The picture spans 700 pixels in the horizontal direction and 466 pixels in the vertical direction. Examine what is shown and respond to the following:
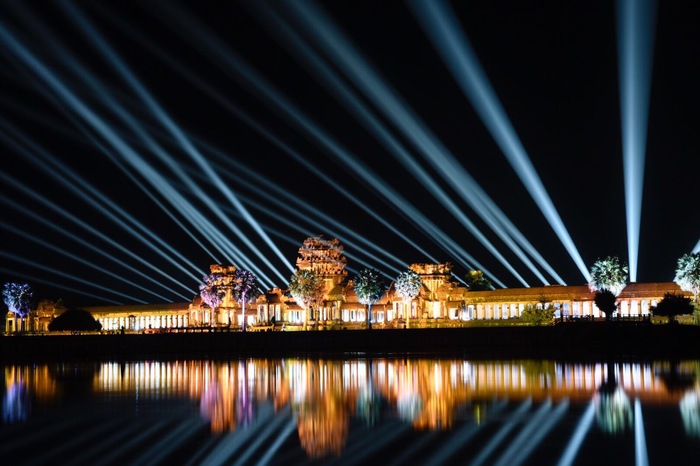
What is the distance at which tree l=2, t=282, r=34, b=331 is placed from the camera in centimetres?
10500

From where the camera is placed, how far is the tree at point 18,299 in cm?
10500

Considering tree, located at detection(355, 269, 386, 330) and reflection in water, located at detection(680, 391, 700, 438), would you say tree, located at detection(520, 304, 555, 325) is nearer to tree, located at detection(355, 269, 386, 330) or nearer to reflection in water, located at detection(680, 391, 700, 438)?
Result: tree, located at detection(355, 269, 386, 330)

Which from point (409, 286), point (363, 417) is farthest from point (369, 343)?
point (363, 417)

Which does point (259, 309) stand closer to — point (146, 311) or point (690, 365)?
point (146, 311)

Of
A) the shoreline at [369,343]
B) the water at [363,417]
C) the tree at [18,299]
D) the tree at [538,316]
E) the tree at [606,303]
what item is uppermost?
the tree at [18,299]

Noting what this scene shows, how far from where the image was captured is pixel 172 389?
3503 centimetres

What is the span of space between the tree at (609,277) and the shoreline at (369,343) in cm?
2013

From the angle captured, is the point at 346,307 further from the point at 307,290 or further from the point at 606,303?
the point at 606,303

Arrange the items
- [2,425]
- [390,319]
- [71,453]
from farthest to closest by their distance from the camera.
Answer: [390,319] < [2,425] < [71,453]

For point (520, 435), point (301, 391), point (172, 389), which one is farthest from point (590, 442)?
point (172, 389)

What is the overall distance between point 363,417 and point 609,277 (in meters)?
61.9

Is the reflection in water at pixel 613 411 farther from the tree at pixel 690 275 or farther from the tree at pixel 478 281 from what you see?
the tree at pixel 478 281

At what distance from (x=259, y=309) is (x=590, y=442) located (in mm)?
83374

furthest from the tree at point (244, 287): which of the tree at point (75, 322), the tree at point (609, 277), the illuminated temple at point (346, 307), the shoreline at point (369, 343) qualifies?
the tree at point (609, 277)
